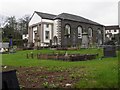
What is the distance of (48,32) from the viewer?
198ft

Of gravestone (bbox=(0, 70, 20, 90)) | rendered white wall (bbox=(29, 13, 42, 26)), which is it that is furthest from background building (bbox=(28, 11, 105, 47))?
gravestone (bbox=(0, 70, 20, 90))

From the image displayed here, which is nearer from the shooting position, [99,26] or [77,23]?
[77,23]

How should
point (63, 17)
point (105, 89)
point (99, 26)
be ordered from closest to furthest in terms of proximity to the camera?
A: point (105, 89)
point (63, 17)
point (99, 26)

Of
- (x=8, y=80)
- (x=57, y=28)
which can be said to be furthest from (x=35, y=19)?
(x=8, y=80)

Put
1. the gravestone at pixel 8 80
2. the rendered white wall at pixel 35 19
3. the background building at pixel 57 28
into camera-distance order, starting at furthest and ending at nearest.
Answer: the rendered white wall at pixel 35 19 < the background building at pixel 57 28 < the gravestone at pixel 8 80

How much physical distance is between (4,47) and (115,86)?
35.0 metres

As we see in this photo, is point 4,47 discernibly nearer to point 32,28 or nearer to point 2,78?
point 32,28

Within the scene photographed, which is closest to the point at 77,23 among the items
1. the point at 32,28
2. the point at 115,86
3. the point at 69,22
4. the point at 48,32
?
the point at 69,22

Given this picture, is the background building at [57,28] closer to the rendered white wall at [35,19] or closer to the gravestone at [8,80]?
the rendered white wall at [35,19]

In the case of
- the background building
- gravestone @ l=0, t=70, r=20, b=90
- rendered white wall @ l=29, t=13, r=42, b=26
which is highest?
rendered white wall @ l=29, t=13, r=42, b=26

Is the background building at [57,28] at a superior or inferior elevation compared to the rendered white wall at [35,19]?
inferior

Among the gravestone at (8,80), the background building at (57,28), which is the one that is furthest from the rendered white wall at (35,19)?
the gravestone at (8,80)

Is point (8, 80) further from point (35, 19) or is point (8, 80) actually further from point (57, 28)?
point (35, 19)

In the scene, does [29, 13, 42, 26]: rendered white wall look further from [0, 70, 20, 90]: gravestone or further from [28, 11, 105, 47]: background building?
[0, 70, 20, 90]: gravestone
